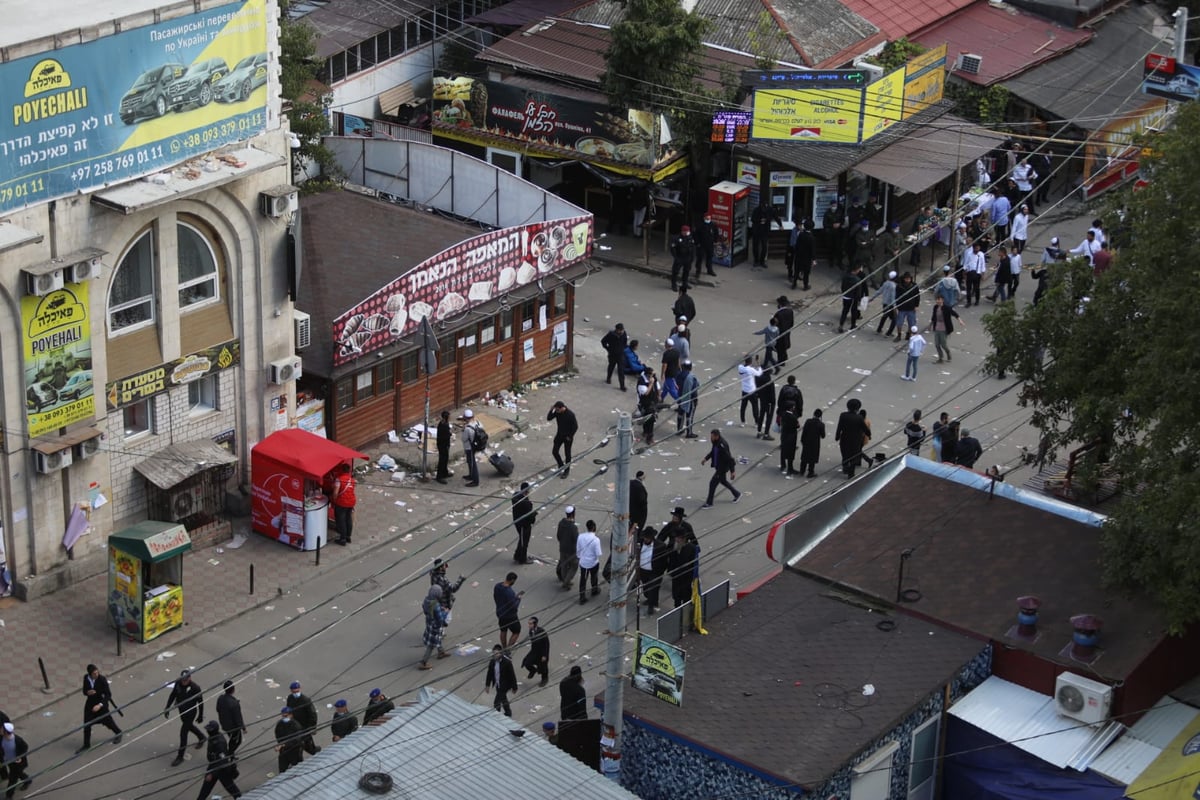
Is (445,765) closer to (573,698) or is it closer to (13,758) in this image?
(573,698)

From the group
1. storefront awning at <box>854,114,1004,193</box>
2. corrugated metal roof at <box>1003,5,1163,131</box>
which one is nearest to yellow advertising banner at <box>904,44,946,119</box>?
storefront awning at <box>854,114,1004,193</box>

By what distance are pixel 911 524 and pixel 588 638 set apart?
462cm

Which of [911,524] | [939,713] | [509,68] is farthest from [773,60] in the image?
[939,713]

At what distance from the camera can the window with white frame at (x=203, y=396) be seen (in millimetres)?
25737

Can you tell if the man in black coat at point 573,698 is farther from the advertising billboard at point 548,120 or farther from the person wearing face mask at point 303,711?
the advertising billboard at point 548,120

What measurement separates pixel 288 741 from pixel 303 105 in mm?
16737

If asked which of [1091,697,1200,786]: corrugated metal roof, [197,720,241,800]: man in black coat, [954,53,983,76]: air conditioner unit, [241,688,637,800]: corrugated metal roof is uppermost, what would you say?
[954,53,983,76]: air conditioner unit

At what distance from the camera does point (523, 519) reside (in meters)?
24.8

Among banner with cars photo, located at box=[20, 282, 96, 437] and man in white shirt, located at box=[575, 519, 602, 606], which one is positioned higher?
banner with cars photo, located at box=[20, 282, 96, 437]

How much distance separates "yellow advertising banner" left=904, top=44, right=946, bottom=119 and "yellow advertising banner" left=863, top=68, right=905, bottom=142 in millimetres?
357

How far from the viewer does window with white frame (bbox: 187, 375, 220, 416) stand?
2574 centimetres

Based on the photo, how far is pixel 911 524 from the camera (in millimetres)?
22141

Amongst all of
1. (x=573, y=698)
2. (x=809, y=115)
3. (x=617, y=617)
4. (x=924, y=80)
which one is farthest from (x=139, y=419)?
(x=924, y=80)

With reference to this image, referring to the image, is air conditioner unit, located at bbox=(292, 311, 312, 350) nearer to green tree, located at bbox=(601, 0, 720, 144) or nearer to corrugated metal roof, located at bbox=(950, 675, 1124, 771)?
green tree, located at bbox=(601, 0, 720, 144)
